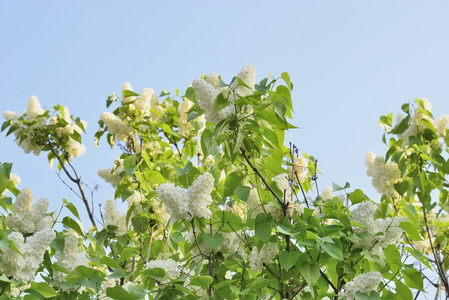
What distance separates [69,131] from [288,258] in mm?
2761

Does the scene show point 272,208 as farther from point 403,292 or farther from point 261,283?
point 403,292

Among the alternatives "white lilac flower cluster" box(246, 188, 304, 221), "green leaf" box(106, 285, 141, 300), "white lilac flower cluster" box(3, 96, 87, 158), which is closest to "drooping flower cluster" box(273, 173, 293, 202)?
"white lilac flower cluster" box(246, 188, 304, 221)

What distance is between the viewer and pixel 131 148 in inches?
157

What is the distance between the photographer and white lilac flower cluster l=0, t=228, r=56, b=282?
1.90m

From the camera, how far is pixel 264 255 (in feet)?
6.66

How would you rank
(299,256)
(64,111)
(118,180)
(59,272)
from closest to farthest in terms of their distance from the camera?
1. (299,256)
2. (59,272)
3. (118,180)
4. (64,111)

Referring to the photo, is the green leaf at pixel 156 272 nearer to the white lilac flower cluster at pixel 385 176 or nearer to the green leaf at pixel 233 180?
the green leaf at pixel 233 180

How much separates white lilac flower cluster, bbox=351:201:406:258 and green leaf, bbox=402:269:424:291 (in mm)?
→ 136

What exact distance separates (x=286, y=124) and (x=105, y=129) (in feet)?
8.62

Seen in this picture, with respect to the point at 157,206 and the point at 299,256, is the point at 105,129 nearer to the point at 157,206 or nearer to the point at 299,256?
the point at 157,206

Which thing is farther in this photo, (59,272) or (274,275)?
(59,272)

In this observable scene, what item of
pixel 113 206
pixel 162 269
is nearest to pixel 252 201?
pixel 162 269

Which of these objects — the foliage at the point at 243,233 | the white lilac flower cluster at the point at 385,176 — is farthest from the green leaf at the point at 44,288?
the white lilac flower cluster at the point at 385,176

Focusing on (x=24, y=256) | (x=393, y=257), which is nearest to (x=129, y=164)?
(x=24, y=256)
